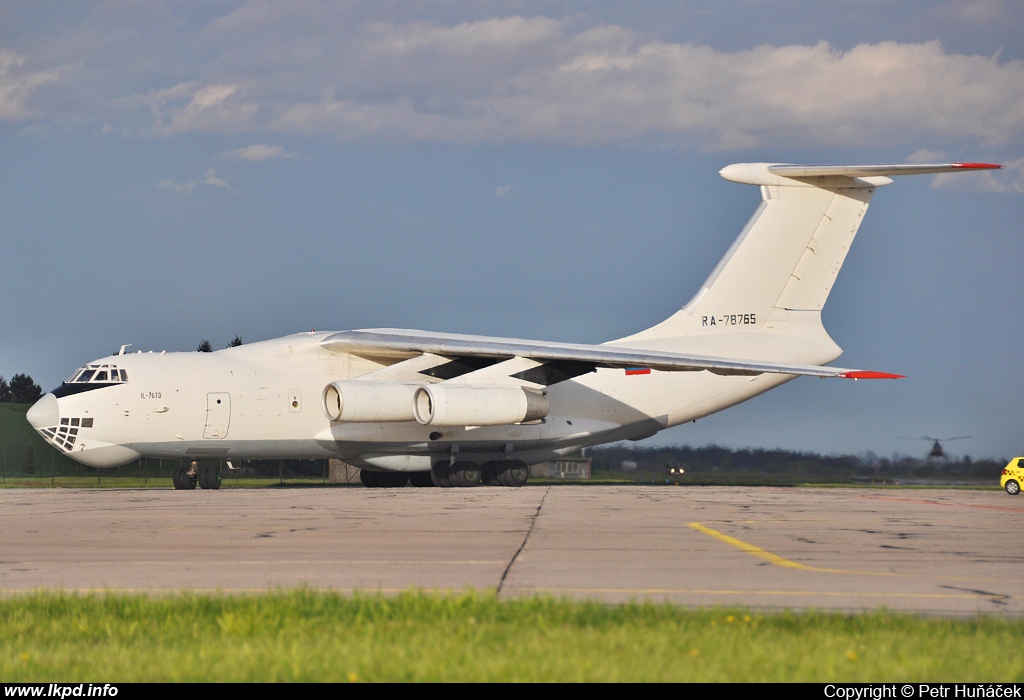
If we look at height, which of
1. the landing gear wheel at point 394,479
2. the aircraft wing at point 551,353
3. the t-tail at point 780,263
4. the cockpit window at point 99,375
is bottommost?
the landing gear wheel at point 394,479


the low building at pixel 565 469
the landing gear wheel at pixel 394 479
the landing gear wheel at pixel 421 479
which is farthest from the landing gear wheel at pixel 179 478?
the low building at pixel 565 469

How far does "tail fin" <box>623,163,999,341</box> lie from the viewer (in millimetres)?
24094

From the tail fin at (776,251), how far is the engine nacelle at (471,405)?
15.6 ft

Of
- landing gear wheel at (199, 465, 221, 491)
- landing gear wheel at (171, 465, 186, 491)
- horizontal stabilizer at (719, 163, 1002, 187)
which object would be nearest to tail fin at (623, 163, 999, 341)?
horizontal stabilizer at (719, 163, 1002, 187)

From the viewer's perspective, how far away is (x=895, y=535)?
11.3 meters

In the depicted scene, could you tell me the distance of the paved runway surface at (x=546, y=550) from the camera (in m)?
7.22

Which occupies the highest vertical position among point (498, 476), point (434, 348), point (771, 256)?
point (771, 256)

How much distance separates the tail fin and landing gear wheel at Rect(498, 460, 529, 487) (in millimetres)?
4002

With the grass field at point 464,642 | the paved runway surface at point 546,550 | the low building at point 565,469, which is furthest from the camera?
the low building at point 565,469

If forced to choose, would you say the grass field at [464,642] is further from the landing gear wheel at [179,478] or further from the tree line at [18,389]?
the tree line at [18,389]

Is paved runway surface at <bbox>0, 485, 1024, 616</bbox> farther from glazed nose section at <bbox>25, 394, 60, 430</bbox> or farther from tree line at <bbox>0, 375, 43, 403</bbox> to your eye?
tree line at <bbox>0, 375, 43, 403</bbox>
